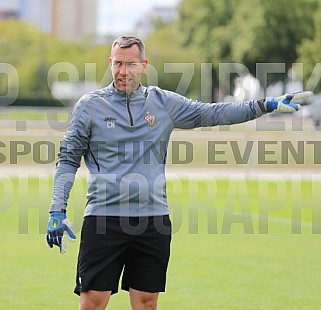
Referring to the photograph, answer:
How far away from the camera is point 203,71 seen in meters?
31.1

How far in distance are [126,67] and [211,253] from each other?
5.77 metres

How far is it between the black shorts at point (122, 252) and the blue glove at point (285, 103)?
966 mm

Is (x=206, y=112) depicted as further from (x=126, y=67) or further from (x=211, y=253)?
(x=211, y=253)

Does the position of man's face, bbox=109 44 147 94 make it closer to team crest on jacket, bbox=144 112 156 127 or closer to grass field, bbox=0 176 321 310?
team crest on jacket, bbox=144 112 156 127

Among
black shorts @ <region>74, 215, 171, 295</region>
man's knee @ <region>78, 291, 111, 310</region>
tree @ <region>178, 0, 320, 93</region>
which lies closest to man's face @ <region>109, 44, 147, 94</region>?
black shorts @ <region>74, 215, 171, 295</region>

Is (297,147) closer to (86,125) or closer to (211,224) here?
(211,224)

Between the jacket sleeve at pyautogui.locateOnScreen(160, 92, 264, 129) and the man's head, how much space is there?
0.32 meters

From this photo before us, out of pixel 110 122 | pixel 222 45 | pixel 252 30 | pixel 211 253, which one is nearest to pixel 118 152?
pixel 110 122

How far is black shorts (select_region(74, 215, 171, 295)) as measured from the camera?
5.78 meters

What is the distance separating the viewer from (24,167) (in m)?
24.2

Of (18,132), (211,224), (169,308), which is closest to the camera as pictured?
(169,308)

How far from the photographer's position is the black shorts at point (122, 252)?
578 cm

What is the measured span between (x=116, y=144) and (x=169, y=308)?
2.76 m

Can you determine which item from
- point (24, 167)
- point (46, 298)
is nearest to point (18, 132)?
point (24, 167)
